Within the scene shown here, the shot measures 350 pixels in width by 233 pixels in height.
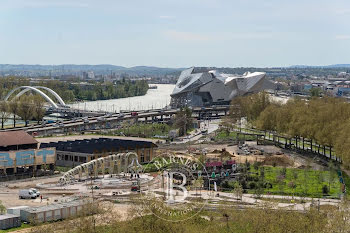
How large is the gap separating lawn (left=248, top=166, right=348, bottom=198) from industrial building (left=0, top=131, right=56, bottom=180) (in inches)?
569

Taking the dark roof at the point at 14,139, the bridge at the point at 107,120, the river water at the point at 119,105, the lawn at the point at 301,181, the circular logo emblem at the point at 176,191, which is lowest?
the river water at the point at 119,105

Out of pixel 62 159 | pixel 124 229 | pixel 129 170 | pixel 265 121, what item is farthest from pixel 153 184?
pixel 265 121

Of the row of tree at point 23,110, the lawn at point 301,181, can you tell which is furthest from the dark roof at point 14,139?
the row of tree at point 23,110

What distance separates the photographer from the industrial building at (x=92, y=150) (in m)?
42.8

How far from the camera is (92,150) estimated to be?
42.8 m

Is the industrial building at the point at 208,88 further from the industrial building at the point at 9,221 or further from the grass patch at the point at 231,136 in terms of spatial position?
the industrial building at the point at 9,221

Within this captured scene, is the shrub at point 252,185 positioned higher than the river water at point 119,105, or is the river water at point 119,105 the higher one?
the shrub at point 252,185

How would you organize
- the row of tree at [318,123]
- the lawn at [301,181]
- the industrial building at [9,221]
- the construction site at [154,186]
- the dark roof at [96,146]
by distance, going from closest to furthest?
the industrial building at [9,221], the construction site at [154,186], the lawn at [301,181], the row of tree at [318,123], the dark roof at [96,146]

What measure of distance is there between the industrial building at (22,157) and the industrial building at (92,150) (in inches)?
76.9

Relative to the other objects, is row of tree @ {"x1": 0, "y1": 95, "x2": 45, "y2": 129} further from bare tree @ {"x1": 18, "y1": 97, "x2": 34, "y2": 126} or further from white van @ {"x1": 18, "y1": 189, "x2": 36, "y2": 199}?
white van @ {"x1": 18, "y1": 189, "x2": 36, "y2": 199}

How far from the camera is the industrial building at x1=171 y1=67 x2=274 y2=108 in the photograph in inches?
4107

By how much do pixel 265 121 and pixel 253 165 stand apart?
20747 mm

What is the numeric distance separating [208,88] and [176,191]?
73.2 m

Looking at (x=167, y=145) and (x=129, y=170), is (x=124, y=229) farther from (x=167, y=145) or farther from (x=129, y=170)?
(x=167, y=145)
